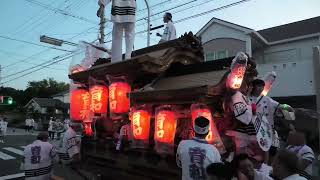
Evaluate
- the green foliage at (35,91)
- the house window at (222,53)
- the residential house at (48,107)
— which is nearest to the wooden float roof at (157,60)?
the house window at (222,53)

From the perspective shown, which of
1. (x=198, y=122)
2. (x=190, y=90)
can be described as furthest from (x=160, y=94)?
(x=198, y=122)

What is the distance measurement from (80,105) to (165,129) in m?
3.00

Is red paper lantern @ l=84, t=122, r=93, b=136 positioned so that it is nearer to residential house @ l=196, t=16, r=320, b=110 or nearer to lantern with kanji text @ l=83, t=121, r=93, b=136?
lantern with kanji text @ l=83, t=121, r=93, b=136

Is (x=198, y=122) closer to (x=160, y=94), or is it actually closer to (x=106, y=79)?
(x=160, y=94)

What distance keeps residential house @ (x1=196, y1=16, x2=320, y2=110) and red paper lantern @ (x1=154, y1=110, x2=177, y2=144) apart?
13.3 meters

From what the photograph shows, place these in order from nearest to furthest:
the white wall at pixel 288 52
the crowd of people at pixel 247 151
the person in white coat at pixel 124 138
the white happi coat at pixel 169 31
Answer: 1. the crowd of people at pixel 247 151
2. the person in white coat at pixel 124 138
3. the white happi coat at pixel 169 31
4. the white wall at pixel 288 52

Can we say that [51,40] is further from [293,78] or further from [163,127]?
[163,127]

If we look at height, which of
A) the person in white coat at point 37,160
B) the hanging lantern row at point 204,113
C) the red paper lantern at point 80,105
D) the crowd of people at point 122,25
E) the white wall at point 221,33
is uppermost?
the white wall at point 221,33

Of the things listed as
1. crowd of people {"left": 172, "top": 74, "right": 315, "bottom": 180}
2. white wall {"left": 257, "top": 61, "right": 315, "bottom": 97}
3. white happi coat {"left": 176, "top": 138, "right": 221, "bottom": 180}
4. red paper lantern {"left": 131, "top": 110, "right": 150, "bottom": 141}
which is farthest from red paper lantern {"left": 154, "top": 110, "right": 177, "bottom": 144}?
white wall {"left": 257, "top": 61, "right": 315, "bottom": 97}

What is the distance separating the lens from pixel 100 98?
283 inches

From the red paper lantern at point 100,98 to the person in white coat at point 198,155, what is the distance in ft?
10.0

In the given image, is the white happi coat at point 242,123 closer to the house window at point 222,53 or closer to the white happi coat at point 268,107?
the white happi coat at point 268,107

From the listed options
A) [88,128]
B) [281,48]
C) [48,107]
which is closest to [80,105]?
[88,128]

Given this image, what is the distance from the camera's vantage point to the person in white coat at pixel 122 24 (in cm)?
753
